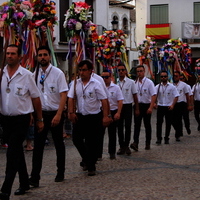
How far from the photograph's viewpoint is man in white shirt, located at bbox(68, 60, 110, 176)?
30.8 feet

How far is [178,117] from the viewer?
16.1 m

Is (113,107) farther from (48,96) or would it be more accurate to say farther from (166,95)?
(48,96)

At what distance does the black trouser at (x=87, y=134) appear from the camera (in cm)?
939

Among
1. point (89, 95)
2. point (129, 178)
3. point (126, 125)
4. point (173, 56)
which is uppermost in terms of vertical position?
point (173, 56)

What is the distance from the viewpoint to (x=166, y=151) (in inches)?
501

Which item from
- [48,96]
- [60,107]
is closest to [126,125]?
[48,96]

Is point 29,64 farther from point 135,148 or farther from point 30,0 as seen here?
point 135,148

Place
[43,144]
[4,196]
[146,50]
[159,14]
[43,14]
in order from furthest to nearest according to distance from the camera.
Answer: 1. [159,14]
2. [146,50]
3. [43,14]
4. [43,144]
5. [4,196]

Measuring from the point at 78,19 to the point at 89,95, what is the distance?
316cm

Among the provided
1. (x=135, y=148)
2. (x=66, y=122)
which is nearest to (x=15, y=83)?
(x=135, y=148)

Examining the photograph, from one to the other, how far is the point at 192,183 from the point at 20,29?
261 inches

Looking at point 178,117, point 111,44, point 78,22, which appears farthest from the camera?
point 111,44

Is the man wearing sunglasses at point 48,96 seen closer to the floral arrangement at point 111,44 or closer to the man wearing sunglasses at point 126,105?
the man wearing sunglasses at point 126,105

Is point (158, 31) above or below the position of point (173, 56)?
above
